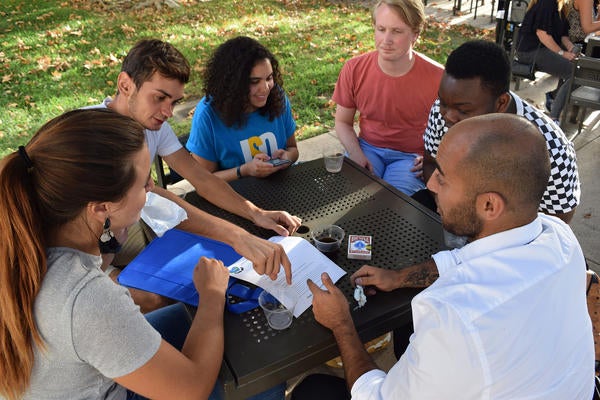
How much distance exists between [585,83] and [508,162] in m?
3.73

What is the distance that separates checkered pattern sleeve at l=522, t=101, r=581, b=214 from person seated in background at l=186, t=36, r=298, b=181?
4.80ft

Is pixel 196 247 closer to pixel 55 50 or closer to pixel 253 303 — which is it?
pixel 253 303

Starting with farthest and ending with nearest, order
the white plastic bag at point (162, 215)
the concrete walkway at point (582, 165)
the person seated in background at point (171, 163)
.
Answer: the concrete walkway at point (582, 165) < the white plastic bag at point (162, 215) < the person seated in background at point (171, 163)

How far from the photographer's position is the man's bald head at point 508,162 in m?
1.40

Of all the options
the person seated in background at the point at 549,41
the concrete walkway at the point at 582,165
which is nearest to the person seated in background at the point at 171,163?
the concrete walkway at the point at 582,165

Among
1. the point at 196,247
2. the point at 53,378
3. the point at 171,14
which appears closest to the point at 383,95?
the point at 196,247

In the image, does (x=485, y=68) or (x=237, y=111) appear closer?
(x=485, y=68)

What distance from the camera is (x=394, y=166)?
3.45 metres

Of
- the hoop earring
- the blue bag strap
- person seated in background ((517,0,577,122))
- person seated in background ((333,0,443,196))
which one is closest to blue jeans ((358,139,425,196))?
person seated in background ((333,0,443,196))

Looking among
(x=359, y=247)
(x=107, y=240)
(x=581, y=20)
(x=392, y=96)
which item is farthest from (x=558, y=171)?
(x=581, y=20)

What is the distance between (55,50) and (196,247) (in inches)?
261

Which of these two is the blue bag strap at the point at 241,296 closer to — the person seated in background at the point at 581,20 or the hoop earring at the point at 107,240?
the hoop earring at the point at 107,240

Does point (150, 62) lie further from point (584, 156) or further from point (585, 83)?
point (584, 156)

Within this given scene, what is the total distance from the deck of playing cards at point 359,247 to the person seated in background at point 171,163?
28 cm
